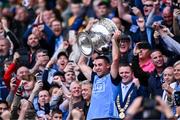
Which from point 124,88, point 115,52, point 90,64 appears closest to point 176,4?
point 90,64

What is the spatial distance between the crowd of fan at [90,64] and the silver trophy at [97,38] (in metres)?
0.19

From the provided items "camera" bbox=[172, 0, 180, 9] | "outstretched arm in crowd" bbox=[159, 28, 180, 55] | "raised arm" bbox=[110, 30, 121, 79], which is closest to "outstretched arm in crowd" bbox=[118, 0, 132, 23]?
"camera" bbox=[172, 0, 180, 9]

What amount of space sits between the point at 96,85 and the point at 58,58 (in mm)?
3114

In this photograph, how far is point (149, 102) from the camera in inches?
519

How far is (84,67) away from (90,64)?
3.20ft

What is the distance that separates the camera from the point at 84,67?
59.2 ft

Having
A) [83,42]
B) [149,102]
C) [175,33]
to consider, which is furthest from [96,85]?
[149,102]

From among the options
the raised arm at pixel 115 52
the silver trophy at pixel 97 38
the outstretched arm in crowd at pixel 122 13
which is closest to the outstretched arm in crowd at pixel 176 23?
the outstretched arm in crowd at pixel 122 13

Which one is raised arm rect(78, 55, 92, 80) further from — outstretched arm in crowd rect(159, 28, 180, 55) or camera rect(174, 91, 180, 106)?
camera rect(174, 91, 180, 106)

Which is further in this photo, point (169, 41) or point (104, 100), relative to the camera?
point (169, 41)

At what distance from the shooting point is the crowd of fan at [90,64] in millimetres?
17000

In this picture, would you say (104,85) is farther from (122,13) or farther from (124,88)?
(122,13)

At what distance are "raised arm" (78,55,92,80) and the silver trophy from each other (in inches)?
9.6

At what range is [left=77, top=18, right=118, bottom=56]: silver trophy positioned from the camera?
17.6 meters
